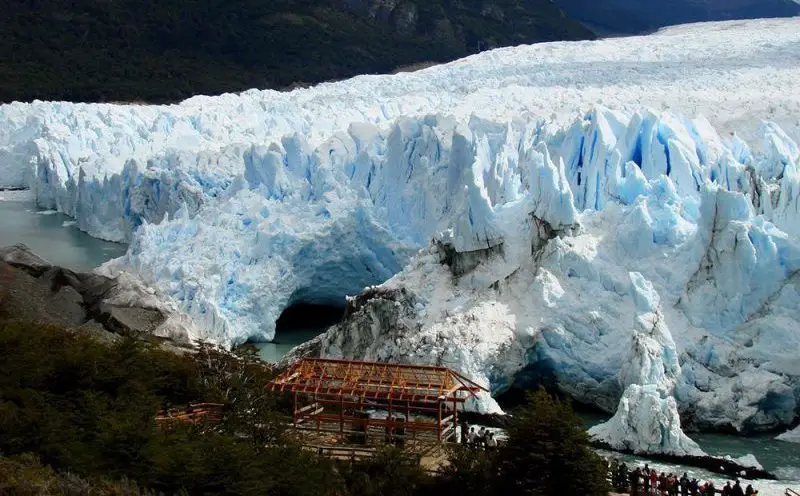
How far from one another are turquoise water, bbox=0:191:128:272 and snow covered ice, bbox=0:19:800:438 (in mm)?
963

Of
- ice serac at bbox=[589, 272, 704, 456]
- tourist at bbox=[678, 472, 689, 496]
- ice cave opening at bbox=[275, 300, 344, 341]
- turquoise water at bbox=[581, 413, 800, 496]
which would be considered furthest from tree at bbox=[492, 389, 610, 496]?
ice cave opening at bbox=[275, 300, 344, 341]

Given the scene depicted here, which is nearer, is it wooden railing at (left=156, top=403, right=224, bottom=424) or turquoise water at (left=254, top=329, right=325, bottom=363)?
wooden railing at (left=156, top=403, right=224, bottom=424)

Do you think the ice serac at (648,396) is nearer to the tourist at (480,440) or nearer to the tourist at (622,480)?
the tourist at (480,440)

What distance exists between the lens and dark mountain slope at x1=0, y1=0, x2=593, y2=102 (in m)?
54.8

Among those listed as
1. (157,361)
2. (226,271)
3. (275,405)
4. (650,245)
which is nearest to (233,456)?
(275,405)

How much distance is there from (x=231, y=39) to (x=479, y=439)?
53.2 meters

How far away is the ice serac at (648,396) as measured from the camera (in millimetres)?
12664

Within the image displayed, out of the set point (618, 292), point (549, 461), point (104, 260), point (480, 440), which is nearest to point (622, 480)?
point (549, 461)

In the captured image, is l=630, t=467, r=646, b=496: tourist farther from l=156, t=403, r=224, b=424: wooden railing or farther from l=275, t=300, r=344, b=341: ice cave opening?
l=275, t=300, r=344, b=341: ice cave opening

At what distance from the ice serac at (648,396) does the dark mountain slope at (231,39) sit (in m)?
40.8

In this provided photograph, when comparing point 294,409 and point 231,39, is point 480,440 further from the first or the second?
point 231,39

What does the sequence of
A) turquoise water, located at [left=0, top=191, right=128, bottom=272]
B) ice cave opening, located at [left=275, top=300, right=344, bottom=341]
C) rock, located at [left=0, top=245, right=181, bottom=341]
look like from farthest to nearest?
turquoise water, located at [left=0, top=191, right=128, bottom=272] < ice cave opening, located at [left=275, top=300, right=344, bottom=341] < rock, located at [left=0, top=245, right=181, bottom=341]

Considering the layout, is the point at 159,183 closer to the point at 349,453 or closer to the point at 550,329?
the point at 550,329

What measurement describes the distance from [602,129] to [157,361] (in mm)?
8222
